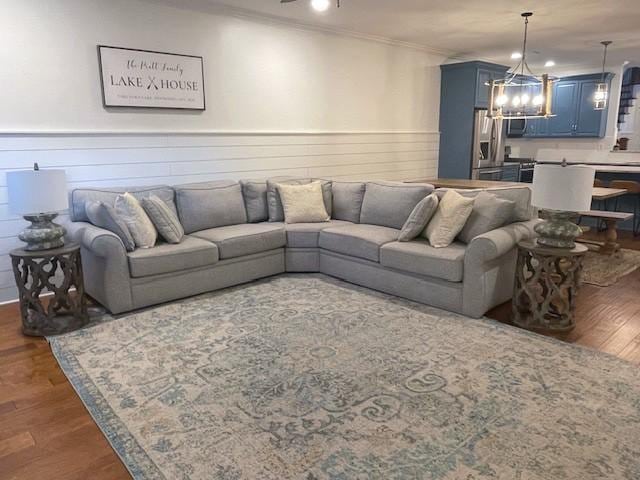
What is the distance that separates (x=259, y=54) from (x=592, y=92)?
6.89 metres

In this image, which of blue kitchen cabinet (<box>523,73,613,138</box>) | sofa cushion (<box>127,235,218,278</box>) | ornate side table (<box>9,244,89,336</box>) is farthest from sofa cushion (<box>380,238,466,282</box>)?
blue kitchen cabinet (<box>523,73,613,138</box>)

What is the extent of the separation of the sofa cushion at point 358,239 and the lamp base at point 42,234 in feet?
7.22

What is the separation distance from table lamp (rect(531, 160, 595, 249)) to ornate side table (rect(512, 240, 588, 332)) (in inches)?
4.0

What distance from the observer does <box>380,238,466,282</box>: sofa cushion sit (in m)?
3.42

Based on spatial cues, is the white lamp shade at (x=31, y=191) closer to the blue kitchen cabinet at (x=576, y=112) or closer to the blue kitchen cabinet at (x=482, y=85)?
the blue kitchen cabinet at (x=482, y=85)

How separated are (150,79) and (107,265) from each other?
1963mm

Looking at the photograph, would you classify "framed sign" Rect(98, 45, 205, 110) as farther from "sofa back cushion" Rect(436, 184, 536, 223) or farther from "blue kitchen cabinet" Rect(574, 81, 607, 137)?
"blue kitchen cabinet" Rect(574, 81, 607, 137)

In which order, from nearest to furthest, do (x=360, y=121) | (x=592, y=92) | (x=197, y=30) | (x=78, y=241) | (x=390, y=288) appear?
(x=78, y=241) → (x=390, y=288) → (x=197, y=30) → (x=360, y=121) → (x=592, y=92)

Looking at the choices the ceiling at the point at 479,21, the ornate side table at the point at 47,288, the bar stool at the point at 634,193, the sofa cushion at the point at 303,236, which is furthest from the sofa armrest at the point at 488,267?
the bar stool at the point at 634,193

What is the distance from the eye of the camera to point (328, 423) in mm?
2180

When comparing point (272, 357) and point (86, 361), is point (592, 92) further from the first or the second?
point (86, 361)

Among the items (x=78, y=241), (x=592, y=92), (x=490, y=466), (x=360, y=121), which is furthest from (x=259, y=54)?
(x=592, y=92)

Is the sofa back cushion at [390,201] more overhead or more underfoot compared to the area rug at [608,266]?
more overhead

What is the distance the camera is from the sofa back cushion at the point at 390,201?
4301 millimetres
